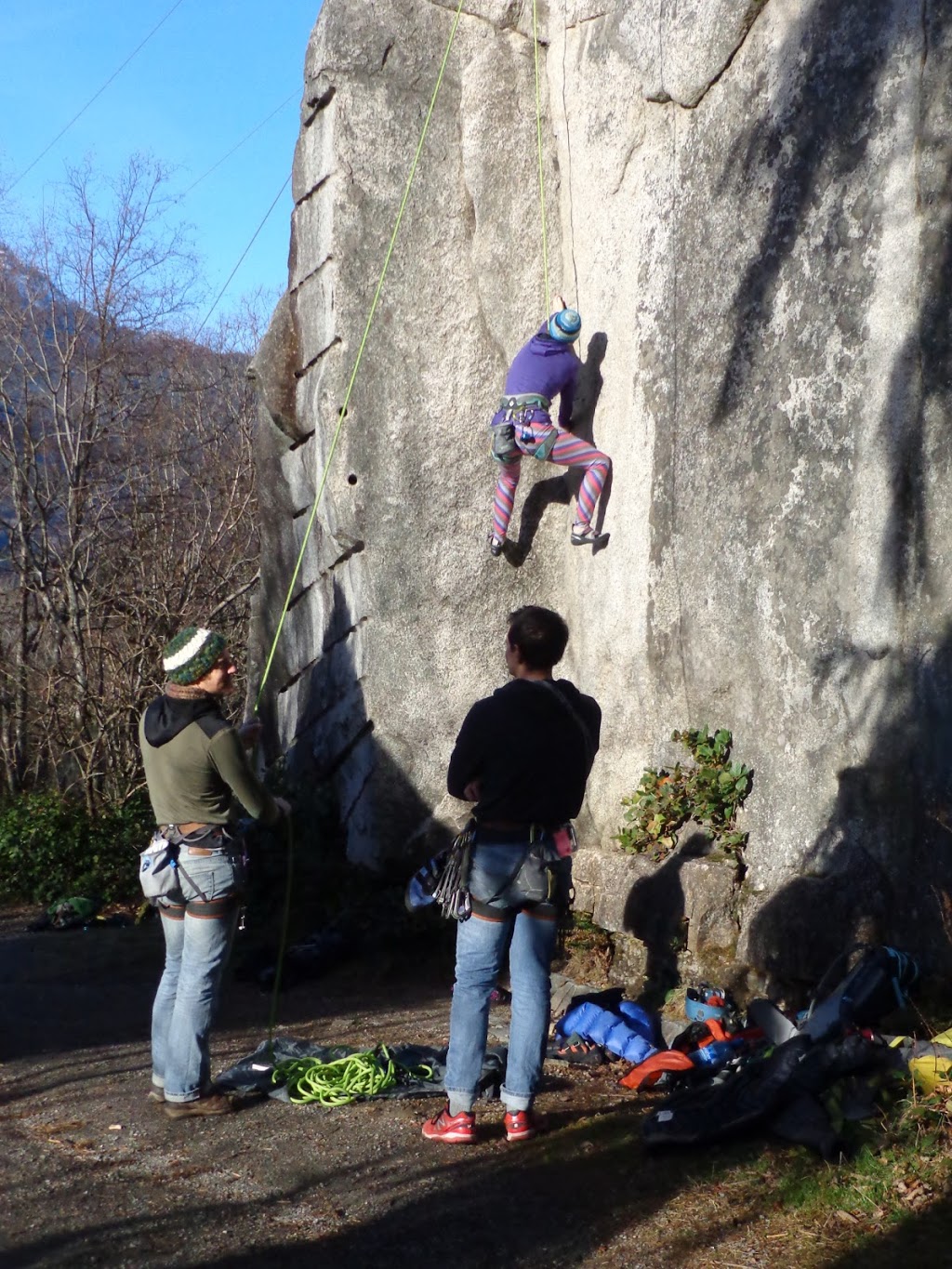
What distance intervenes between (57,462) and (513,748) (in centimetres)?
1151

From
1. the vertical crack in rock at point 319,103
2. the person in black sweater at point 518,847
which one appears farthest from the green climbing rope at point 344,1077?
the vertical crack in rock at point 319,103

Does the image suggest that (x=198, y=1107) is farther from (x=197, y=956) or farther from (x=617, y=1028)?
(x=617, y=1028)

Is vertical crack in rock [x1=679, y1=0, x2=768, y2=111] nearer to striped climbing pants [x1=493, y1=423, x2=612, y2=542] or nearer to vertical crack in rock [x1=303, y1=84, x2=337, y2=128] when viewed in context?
striped climbing pants [x1=493, y1=423, x2=612, y2=542]

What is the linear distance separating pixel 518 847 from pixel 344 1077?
1.47m

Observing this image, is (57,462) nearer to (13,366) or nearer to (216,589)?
(13,366)

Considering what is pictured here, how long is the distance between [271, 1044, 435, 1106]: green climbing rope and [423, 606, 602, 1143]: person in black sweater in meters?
0.58

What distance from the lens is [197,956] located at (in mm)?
4832

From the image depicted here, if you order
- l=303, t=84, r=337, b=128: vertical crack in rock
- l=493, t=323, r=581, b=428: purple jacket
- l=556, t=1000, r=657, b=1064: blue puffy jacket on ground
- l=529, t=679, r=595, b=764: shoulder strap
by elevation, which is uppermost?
l=303, t=84, r=337, b=128: vertical crack in rock

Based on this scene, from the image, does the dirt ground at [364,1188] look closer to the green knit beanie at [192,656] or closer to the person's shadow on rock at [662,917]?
the person's shadow on rock at [662,917]

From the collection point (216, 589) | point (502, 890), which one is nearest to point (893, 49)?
point (502, 890)

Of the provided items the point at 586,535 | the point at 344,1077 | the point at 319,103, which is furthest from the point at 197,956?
the point at 319,103

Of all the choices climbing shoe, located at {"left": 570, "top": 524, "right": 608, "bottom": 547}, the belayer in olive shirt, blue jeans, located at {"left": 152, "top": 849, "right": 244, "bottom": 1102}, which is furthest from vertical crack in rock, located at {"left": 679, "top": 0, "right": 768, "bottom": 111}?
blue jeans, located at {"left": 152, "top": 849, "right": 244, "bottom": 1102}

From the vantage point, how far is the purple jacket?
777cm

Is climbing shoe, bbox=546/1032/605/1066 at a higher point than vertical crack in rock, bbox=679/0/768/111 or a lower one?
lower
